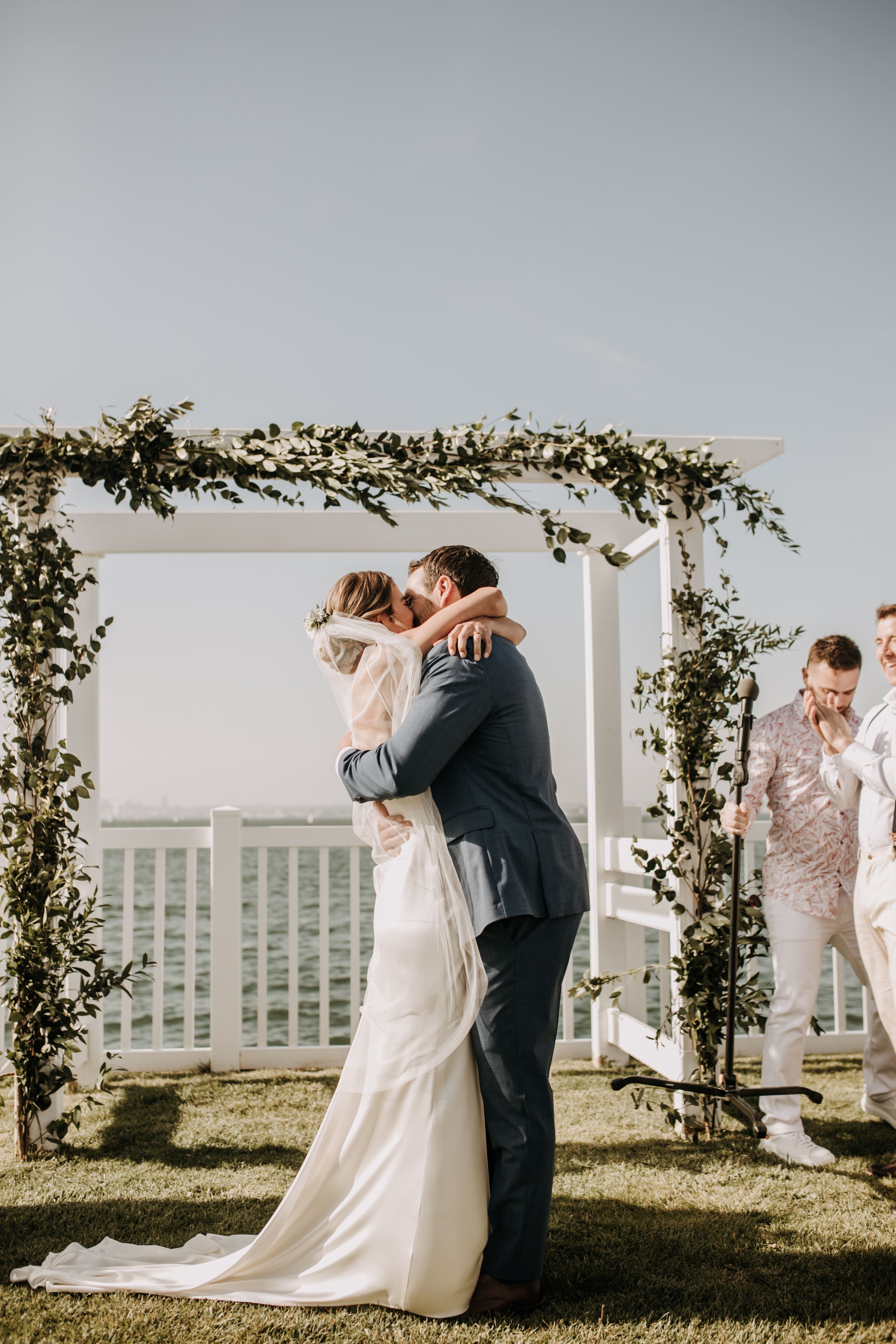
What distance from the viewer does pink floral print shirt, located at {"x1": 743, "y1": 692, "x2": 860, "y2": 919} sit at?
3.54 m

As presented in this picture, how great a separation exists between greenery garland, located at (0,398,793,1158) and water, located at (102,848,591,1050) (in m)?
0.31

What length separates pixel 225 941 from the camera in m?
4.89

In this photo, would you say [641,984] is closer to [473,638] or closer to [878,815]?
[878,815]

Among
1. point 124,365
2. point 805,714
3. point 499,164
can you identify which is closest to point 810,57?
point 499,164

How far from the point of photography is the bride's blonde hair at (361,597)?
2.55m

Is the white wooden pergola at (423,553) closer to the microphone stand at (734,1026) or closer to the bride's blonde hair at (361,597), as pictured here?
the microphone stand at (734,1026)

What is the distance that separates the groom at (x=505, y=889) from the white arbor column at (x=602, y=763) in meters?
2.59

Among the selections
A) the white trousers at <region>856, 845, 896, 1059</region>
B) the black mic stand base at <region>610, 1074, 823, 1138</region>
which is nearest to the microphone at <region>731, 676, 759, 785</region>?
the white trousers at <region>856, 845, 896, 1059</region>

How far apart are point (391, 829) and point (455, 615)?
57 centimetres

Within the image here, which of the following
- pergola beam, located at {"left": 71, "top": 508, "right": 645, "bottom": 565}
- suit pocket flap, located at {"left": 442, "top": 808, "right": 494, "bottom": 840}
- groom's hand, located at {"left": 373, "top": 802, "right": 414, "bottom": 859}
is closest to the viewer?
suit pocket flap, located at {"left": 442, "top": 808, "right": 494, "bottom": 840}

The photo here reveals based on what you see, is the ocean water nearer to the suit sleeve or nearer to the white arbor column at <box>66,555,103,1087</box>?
the white arbor column at <box>66,555,103,1087</box>

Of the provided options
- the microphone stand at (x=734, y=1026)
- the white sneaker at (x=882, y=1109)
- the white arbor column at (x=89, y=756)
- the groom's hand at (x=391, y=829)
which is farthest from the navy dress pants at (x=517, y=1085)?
the white arbor column at (x=89, y=756)

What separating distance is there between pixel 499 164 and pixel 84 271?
3.88m

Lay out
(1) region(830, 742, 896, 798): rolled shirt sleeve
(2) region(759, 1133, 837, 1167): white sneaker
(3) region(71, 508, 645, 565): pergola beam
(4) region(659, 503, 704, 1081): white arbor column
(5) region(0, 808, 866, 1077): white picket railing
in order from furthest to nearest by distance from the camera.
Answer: (5) region(0, 808, 866, 1077): white picket railing < (3) region(71, 508, 645, 565): pergola beam < (4) region(659, 503, 704, 1081): white arbor column < (2) region(759, 1133, 837, 1167): white sneaker < (1) region(830, 742, 896, 798): rolled shirt sleeve
